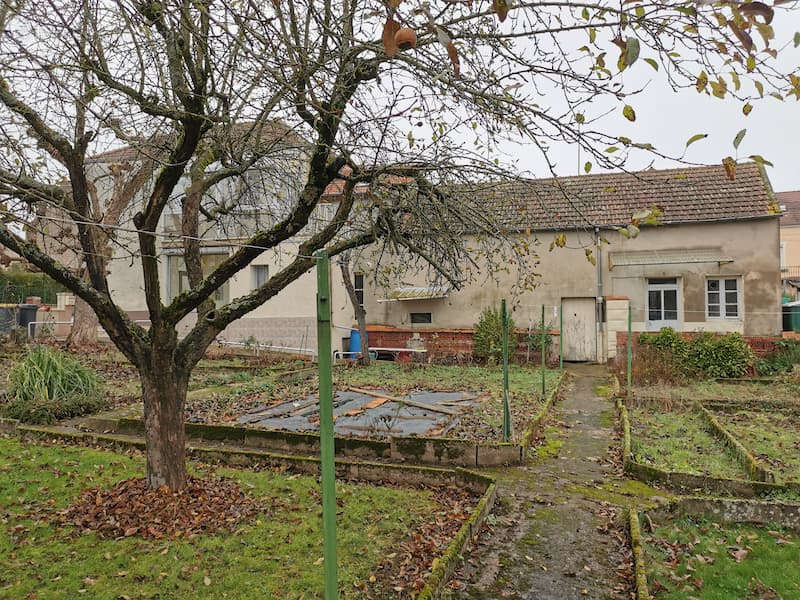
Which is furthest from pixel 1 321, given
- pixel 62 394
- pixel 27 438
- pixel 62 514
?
pixel 62 514

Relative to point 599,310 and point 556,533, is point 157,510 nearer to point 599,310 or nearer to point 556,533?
point 556,533

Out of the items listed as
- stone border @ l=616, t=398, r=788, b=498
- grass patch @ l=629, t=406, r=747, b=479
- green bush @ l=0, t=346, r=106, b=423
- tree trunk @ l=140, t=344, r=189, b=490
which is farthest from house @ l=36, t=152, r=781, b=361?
tree trunk @ l=140, t=344, r=189, b=490

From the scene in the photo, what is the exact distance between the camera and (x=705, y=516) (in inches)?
227

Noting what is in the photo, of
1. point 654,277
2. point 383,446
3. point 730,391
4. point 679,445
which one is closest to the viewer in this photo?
point 383,446

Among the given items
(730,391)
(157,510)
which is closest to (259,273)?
(730,391)

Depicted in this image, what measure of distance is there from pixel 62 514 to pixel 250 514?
1.81 metres

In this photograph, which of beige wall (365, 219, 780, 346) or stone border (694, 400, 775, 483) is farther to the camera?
beige wall (365, 219, 780, 346)

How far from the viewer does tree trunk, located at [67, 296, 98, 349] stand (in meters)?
18.9

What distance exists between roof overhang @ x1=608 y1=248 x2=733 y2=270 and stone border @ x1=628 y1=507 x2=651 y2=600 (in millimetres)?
14446

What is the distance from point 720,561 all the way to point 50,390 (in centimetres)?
1080

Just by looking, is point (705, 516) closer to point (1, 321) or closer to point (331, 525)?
point (331, 525)

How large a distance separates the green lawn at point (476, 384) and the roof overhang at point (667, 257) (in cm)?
477

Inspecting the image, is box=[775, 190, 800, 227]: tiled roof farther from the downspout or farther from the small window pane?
the downspout

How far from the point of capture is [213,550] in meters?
4.83
